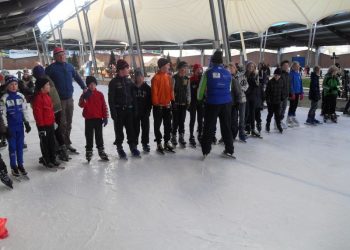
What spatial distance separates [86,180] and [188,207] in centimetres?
140

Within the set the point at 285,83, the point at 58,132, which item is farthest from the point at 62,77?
the point at 285,83

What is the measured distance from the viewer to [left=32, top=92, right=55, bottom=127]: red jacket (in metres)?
4.20

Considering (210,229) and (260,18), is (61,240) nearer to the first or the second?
(210,229)

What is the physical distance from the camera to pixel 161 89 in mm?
4953

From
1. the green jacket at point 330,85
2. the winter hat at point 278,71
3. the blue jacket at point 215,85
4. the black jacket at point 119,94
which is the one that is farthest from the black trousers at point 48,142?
the green jacket at point 330,85

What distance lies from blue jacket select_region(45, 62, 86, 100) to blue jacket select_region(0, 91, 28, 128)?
0.68 m

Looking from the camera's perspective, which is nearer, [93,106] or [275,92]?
[93,106]

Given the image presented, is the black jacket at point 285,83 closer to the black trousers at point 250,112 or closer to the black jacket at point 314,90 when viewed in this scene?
the black trousers at point 250,112

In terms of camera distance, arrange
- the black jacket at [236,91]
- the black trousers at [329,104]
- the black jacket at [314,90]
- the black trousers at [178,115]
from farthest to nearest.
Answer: the black trousers at [329,104] < the black jacket at [314,90] < the black jacket at [236,91] < the black trousers at [178,115]

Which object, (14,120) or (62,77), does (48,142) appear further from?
(62,77)

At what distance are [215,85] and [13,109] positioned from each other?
102 inches

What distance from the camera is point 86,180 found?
3.94 metres

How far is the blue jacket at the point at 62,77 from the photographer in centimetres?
472

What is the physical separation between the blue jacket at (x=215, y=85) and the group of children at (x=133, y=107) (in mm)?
549
